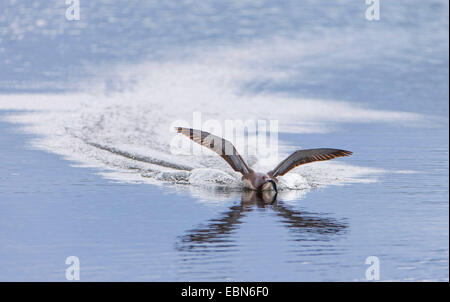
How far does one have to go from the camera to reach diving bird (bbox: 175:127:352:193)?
18.8 meters

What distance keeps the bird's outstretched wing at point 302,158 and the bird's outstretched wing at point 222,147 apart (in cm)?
60


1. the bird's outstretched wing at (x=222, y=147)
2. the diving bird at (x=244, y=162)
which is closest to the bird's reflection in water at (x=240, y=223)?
the diving bird at (x=244, y=162)

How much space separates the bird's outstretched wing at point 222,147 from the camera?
1895 cm

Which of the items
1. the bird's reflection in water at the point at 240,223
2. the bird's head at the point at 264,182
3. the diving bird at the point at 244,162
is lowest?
the bird's reflection in water at the point at 240,223

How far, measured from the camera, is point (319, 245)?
47.4 feet

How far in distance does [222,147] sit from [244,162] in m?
0.52

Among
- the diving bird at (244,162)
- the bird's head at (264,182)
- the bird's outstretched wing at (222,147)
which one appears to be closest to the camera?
the bird's head at (264,182)

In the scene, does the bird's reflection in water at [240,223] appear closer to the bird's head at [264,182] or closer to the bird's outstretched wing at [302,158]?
the bird's head at [264,182]

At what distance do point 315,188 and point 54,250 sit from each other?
278 inches

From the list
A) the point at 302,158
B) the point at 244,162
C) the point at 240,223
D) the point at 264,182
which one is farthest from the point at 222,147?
the point at 240,223

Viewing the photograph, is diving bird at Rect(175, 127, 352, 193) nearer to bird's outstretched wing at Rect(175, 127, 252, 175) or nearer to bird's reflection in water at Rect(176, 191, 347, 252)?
bird's outstretched wing at Rect(175, 127, 252, 175)

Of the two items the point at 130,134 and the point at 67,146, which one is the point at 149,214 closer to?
the point at 67,146

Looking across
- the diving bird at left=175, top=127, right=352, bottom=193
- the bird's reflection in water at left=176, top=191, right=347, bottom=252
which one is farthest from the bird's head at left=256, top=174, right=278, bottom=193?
the bird's reflection in water at left=176, top=191, right=347, bottom=252

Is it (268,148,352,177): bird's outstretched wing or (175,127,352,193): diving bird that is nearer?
(175,127,352,193): diving bird
